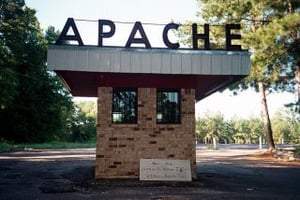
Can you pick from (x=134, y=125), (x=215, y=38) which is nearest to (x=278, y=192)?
(x=134, y=125)

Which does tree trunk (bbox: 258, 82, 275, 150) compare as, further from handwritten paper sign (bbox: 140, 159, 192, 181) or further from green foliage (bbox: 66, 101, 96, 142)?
green foliage (bbox: 66, 101, 96, 142)

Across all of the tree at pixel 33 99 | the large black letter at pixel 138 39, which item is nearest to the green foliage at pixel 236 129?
the tree at pixel 33 99

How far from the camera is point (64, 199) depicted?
9750 millimetres

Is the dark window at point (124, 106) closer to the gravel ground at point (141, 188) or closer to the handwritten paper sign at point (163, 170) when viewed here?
the handwritten paper sign at point (163, 170)

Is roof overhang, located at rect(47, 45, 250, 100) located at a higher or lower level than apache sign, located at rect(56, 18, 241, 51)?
lower

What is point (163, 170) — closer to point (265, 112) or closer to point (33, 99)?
point (265, 112)

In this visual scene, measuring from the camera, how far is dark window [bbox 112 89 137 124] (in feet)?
43.8

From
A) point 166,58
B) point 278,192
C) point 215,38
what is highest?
point 215,38

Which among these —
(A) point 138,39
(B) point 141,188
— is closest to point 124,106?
(A) point 138,39

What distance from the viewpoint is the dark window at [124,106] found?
1336cm

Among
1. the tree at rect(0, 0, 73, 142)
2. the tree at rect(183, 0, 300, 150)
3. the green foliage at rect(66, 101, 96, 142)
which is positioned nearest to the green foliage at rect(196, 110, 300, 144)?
the green foliage at rect(66, 101, 96, 142)

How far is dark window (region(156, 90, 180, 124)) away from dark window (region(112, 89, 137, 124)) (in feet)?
2.60

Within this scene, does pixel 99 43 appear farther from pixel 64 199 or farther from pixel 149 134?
pixel 64 199

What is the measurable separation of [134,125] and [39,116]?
148 ft
